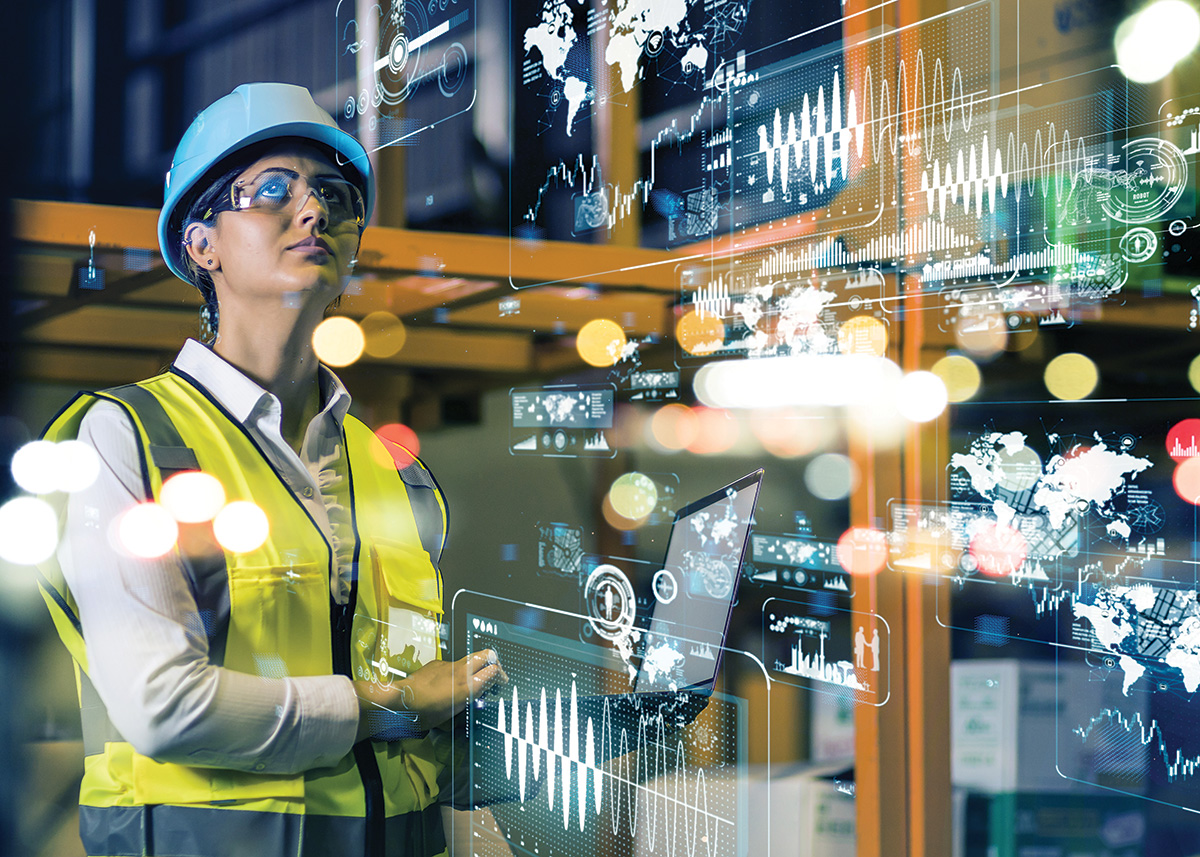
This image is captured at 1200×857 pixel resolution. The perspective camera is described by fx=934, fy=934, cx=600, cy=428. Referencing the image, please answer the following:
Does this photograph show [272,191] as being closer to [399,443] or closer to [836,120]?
[399,443]

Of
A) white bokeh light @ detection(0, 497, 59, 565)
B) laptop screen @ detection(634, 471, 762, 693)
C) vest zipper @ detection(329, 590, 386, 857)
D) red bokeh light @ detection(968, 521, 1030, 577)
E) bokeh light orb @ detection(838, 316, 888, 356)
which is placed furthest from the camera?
white bokeh light @ detection(0, 497, 59, 565)

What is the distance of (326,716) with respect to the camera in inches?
72.3

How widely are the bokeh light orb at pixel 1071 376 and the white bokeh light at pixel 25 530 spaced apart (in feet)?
7.24

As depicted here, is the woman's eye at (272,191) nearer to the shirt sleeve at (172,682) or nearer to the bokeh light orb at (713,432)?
the shirt sleeve at (172,682)

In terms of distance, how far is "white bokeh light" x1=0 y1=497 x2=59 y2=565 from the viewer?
2.27 meters

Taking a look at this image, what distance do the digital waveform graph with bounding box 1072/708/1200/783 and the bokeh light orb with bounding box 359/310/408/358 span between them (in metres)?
1.40

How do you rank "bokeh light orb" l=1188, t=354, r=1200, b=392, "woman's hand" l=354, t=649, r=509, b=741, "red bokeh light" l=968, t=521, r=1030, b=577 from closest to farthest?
"bokeh light orb" l=1188, t=354, r=1200, b=392 → "red bokeh light" l=968, t=521, r=1030, b=577 → "woman's hand" l=354, t=649, r=509, b=741

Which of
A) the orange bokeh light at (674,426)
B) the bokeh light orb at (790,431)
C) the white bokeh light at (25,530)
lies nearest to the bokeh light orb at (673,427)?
the orange bokeh light at (674,426)

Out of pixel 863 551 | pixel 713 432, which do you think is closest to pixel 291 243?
pixel 713 432

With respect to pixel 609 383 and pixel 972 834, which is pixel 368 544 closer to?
pixel 609 383

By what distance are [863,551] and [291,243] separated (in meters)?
1.41

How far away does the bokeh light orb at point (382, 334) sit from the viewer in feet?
6.26

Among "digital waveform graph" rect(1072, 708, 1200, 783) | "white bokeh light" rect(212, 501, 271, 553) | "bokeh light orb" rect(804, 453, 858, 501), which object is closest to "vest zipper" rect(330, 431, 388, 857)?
"white bokeh light" rect(212, 501, 271, 553)

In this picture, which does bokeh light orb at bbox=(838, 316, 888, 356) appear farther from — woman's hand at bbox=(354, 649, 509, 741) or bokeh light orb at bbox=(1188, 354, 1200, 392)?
woman's hand at bbox=(354, 649, 509, 741)
